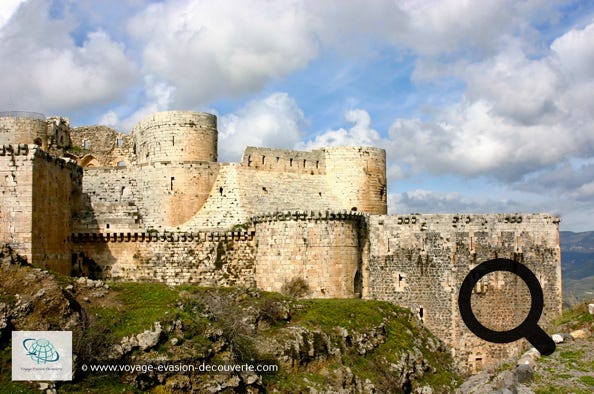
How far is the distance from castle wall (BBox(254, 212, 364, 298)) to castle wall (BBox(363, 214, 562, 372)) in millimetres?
1861

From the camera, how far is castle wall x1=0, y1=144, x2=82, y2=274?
20.4 meters

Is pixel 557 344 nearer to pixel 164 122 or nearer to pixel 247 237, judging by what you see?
pixel 247 237

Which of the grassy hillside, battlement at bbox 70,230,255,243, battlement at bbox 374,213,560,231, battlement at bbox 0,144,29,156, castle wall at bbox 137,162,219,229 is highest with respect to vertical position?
battlement at bbox 0,144,29,156

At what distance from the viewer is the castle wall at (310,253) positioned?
24469mm

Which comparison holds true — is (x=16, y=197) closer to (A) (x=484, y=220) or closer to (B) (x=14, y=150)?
(B) (x=14, y=150)

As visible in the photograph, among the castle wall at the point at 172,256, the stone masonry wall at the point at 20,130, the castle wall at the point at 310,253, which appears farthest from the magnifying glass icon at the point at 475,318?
the stone masonry wall at the point at 20,130

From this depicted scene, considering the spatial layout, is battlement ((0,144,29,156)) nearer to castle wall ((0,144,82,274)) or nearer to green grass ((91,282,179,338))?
castle wall ((0,144,82,274))

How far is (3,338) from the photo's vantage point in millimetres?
15656

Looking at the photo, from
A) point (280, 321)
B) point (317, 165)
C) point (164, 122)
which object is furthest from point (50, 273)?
point (317, 165)

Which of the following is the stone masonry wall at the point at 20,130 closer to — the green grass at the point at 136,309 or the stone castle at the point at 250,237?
the stone castle at the point at 250,237

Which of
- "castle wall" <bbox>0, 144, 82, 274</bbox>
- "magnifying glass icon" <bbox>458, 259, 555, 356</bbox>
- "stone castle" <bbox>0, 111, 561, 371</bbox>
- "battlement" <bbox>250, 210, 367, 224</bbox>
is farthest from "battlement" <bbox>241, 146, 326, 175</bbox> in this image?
"magnifying glass icon" <bbox>458, 259, 555, 356</bbox>

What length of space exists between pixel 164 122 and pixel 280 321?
1268cm

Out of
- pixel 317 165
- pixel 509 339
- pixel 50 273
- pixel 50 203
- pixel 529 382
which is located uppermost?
pixel 317 165

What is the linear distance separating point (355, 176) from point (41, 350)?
20.0 m
